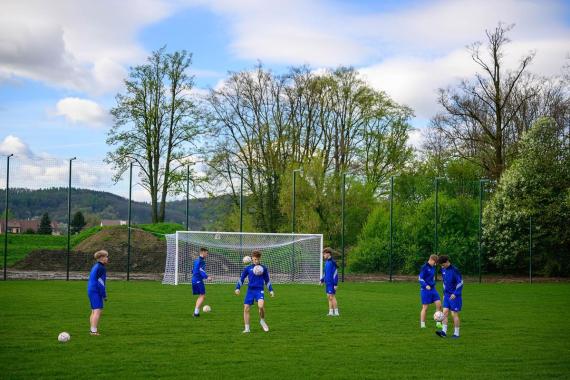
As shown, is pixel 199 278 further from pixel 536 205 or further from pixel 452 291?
pixel 536 205

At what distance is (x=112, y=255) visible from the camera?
39062 millimetres

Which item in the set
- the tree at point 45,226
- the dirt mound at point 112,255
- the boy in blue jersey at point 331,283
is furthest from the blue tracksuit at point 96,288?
the dirt mound at point 112,255

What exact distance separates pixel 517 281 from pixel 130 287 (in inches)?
872

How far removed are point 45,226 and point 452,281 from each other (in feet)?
84.9

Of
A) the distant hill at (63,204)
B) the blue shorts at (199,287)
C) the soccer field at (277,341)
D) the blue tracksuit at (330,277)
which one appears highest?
the distant hill at (63,204)

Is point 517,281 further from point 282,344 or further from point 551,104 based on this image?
point 282,344

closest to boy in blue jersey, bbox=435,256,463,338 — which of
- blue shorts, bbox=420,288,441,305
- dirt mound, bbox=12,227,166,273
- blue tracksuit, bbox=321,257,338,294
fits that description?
blue shorts, bbox=420,288,441,305

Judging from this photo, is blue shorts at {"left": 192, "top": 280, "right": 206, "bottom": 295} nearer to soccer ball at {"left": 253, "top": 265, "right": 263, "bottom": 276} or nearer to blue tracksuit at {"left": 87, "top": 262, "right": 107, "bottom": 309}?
soccer ball at {"left": 253, "top": 265, "right": 263, "bottom": 276}

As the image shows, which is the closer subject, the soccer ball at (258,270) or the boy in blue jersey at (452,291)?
the boy in blue jersey at (452,291)

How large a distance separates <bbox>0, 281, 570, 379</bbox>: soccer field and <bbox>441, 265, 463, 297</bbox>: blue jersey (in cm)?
106

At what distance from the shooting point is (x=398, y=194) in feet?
153

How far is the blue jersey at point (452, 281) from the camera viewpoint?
548 inches

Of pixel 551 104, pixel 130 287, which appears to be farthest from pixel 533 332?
pixel 551 104

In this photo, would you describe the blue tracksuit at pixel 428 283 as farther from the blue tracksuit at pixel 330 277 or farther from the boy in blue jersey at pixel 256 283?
the boy in blue jersey at pixel 256 283
